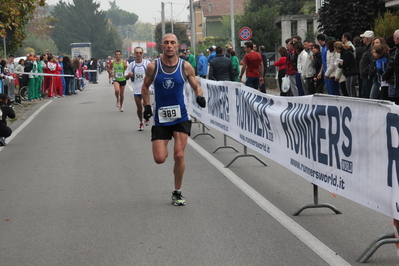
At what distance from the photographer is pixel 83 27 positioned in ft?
440

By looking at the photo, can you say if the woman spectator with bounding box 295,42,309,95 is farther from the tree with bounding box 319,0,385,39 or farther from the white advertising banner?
the white advertising banner

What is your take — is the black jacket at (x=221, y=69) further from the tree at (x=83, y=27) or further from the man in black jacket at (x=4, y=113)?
the tree at (x=83, y=27)

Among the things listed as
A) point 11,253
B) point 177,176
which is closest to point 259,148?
point 177,176

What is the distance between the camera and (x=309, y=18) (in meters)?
32.7

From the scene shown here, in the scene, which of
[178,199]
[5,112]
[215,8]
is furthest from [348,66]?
[215,8]

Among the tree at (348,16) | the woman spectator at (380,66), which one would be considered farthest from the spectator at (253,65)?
the woman spectator at (380,66)

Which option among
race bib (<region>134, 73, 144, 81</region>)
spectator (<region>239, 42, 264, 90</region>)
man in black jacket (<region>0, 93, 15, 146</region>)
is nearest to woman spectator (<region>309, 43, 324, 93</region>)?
spectator (<region>239, 42, 264, 90</region>)

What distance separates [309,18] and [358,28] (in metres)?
10.1

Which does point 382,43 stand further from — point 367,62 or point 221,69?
point 221,69

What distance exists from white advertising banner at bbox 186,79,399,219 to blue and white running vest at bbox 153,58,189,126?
3.98 ft

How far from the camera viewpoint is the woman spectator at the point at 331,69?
16609mm

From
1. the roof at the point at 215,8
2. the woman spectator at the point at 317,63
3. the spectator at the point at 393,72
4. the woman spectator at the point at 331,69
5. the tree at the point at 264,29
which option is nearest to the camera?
the spectator at the point at 393,72

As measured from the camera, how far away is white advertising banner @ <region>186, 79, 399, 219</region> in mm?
5363

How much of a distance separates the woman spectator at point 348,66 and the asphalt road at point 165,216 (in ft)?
17.2
